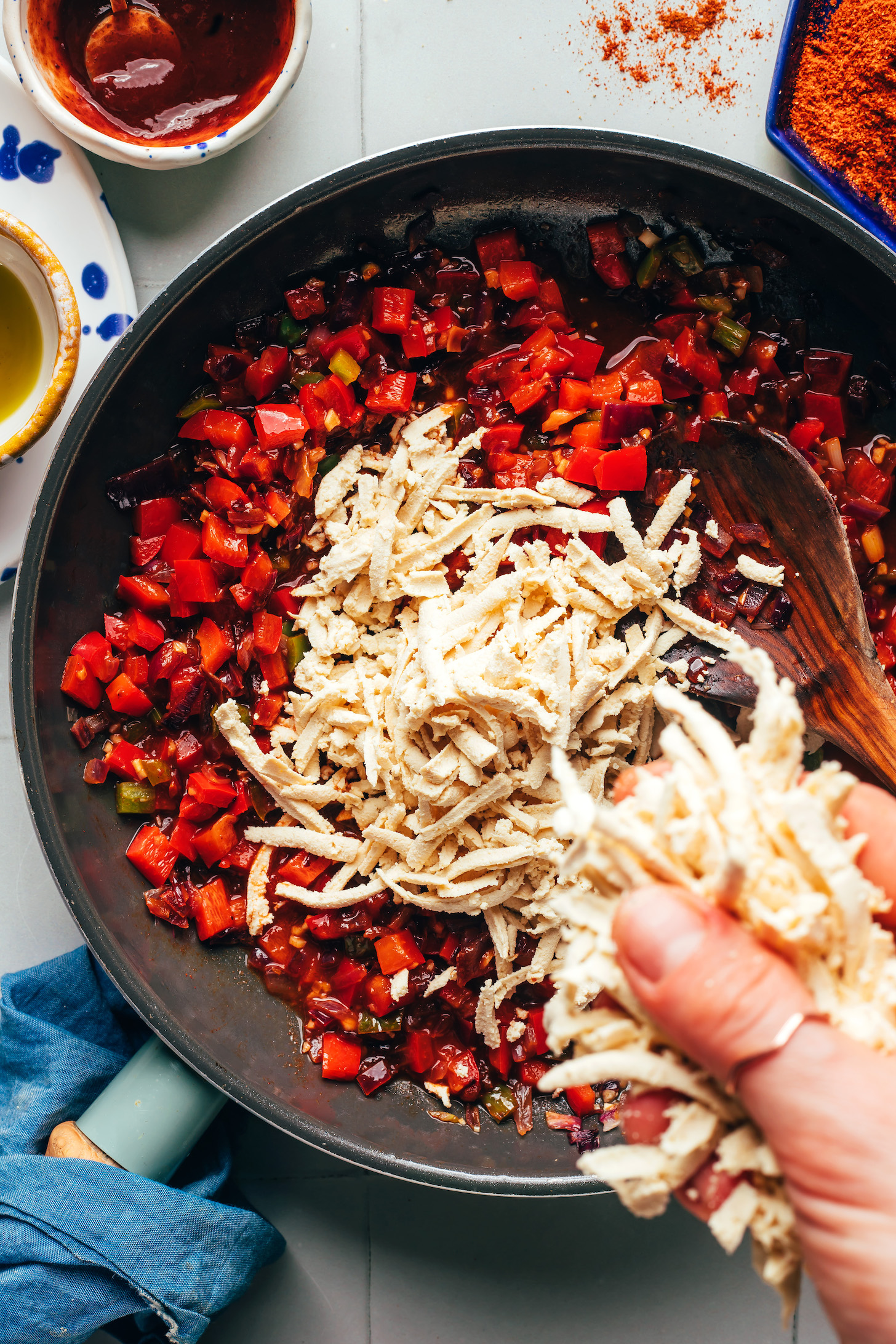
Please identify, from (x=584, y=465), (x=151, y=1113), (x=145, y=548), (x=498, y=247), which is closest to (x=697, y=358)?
(x=584, y=465)

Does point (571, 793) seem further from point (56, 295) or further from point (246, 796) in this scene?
point (56, 295)

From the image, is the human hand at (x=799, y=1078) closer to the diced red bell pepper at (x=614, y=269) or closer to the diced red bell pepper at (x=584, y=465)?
the diced red bell pepper at (x=584, y=465)

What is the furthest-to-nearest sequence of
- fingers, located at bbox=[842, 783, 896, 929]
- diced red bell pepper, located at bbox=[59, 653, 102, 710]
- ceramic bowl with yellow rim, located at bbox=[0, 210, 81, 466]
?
1. diced red bell pepper, located at bbox=[59, 653, 102, 710]
2. ceramic bowl with yellow rim, located at bbox=[0, 210, 81, 466]
3. fingers, located at bbox=[842, 783, 896, 929]

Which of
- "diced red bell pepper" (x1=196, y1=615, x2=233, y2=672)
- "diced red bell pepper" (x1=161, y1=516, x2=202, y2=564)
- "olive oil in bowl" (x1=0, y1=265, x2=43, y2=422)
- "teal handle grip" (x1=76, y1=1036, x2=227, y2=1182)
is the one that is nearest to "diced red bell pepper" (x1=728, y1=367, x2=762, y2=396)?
"diced red bell pepper" (x1=161, y1=516, x2=202, y2=564)

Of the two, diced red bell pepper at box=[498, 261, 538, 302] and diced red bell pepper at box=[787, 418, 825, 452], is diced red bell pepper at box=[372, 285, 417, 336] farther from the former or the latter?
diced red bell pepper at box=[787, 418, 825, 452]

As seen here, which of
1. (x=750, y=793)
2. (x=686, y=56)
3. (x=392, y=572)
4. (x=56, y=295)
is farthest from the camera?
(x=686, y=56)

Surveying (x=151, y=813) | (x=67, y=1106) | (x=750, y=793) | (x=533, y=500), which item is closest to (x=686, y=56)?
(x=533, y=500)
